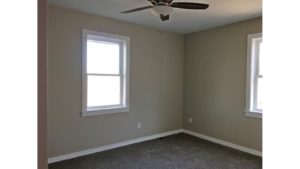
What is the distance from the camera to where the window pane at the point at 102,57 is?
3734 mm

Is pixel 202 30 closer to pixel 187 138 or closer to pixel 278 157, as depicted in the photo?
pixel 187 138

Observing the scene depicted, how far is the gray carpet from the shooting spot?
3230mm

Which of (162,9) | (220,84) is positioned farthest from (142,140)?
(162,9)

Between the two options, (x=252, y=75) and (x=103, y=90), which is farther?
(x=103, y=90)

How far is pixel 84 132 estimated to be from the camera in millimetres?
3637

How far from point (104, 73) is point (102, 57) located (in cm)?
31

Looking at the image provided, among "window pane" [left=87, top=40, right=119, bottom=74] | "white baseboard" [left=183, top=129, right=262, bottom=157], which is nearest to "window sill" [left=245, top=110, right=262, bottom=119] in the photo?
"white baseboard" [left=183, top=129, right=262, bottom=157]

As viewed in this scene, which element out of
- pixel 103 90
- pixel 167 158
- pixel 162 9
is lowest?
pixel 167 158

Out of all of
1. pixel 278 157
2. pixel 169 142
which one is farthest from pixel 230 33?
pixel 278 157

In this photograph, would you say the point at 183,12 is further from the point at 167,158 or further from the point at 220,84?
the point at 167,158

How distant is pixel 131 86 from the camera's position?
4.21 meters

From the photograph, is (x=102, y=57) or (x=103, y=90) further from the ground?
(x=102, y=57)
